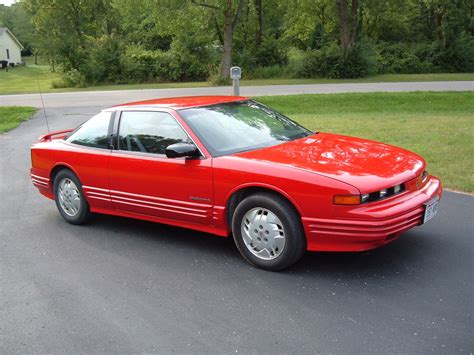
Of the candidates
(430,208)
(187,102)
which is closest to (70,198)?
(187,102)

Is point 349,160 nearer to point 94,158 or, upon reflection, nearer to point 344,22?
point 94,158

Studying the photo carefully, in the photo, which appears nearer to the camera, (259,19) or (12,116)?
(12,116)

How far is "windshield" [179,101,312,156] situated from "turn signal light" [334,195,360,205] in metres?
1.17

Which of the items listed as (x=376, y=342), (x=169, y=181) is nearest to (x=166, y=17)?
(x=169, y=181)

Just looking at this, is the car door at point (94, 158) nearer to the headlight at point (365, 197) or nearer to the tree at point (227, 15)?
the headlight at point (365, 197)

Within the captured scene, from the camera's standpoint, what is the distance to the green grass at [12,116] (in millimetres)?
16375

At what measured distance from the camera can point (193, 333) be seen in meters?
3.66

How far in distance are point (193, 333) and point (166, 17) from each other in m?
30.8

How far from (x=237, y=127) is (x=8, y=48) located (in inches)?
3406

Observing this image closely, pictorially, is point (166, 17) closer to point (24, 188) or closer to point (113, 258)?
point (24, 188)

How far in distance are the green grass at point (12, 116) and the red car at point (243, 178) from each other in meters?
10.6

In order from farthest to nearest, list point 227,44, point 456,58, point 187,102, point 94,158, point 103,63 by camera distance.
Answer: point 103,63
point 456,58
point 227,44
point 94,158
point 187,102

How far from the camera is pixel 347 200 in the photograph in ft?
13.7

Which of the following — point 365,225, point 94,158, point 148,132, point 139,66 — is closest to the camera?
point 365,225
